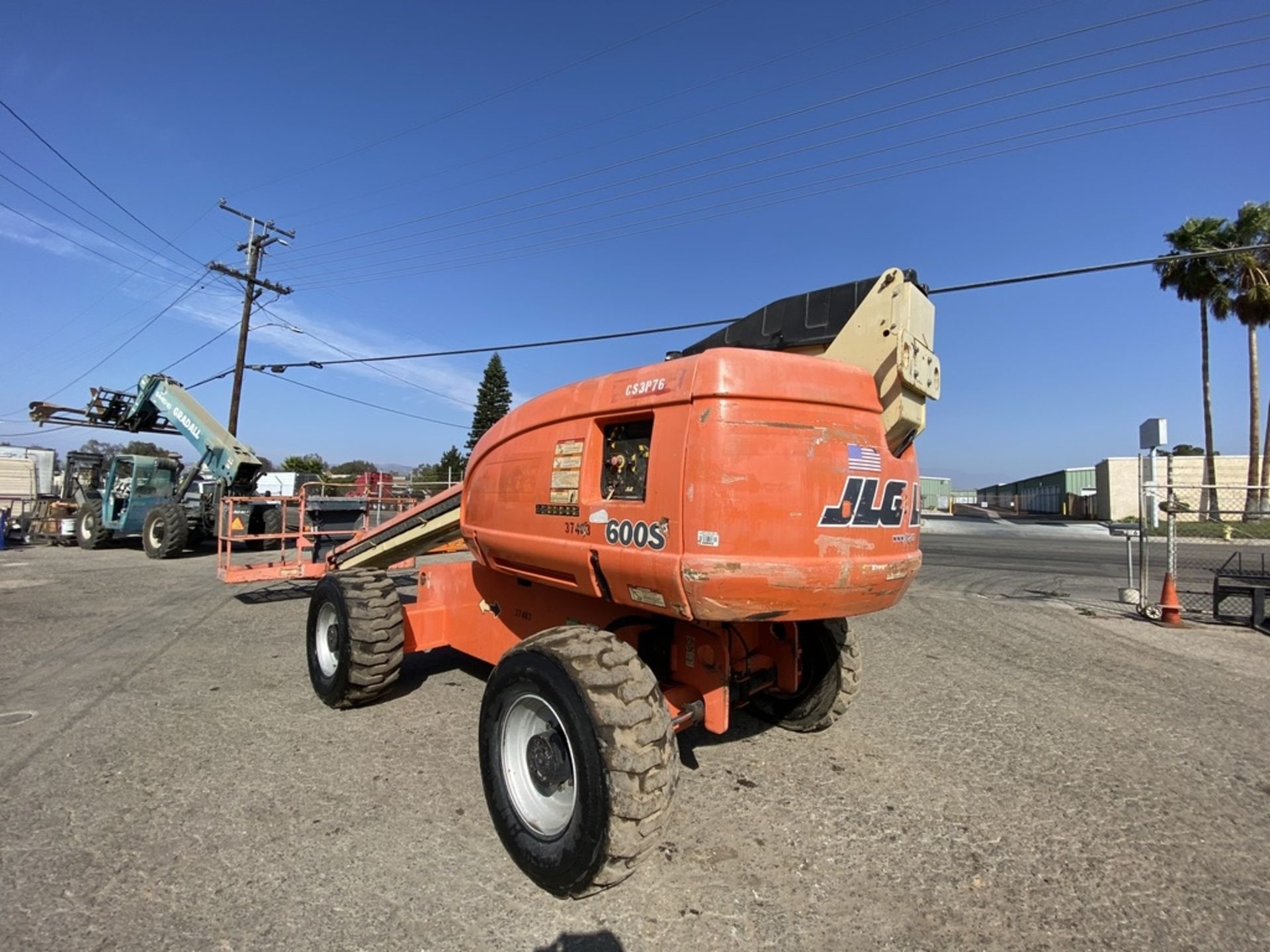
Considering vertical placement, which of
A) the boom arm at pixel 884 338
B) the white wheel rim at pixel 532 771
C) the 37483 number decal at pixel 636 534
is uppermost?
the boom arm at pixel 884 338

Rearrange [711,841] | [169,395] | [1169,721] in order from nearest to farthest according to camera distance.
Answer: [711,841]
[1169,721]
[169,395]

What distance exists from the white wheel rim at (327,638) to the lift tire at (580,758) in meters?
2.47

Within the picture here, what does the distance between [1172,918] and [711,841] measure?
6.21ft

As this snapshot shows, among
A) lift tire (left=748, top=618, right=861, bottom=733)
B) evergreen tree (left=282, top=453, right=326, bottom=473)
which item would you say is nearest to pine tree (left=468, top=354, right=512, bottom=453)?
evergreen tree (left=282, top=453, right=326, bottom=473)

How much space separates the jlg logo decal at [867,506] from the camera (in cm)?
282

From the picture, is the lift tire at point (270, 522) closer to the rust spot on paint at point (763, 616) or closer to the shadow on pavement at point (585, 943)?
the shadow on pavement at point (585, 943)

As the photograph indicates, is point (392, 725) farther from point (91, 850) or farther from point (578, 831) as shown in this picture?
point (578, 831)

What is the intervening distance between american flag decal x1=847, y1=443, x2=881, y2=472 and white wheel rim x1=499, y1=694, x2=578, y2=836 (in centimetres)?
171

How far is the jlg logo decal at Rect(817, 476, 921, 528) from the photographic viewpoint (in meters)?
2.82

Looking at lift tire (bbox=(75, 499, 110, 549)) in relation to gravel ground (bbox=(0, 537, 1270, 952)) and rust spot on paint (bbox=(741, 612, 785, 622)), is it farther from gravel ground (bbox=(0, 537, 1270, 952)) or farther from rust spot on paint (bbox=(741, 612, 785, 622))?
rust spot on paint (bbox=(741, 612, 785, 622))

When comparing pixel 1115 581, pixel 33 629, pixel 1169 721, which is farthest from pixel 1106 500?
pixel 33 629

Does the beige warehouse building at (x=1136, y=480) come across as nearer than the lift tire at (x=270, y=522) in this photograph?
No

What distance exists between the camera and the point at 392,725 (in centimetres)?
464

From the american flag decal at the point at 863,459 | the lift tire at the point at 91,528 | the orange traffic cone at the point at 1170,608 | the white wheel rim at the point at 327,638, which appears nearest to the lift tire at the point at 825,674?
the american flag decal at the point at 863,459
